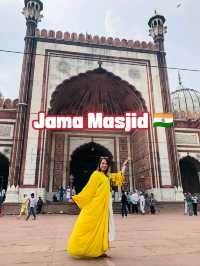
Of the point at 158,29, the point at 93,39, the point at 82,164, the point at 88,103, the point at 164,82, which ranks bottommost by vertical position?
the point at 82,164

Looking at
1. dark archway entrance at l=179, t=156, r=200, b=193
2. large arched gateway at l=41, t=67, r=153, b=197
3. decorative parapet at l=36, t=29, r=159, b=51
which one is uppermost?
decorative parapet at l=36, t=29, r=159, b=51

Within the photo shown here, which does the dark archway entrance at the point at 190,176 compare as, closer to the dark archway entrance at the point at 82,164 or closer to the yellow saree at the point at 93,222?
the dark archway entrance at the point at 82,164

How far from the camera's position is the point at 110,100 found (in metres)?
15.7

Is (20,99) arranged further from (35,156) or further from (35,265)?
(35,265)

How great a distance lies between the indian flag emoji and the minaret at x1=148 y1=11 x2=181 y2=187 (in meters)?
0.28

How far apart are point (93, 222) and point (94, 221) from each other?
16 millimetres

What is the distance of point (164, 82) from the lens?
1449cm

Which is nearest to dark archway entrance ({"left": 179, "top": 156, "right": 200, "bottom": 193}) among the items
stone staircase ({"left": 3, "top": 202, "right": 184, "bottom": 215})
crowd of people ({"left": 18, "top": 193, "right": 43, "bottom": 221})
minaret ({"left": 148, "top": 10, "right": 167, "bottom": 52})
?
stone staircase ({"left": 3, "top": 202, "right": 184, "bottom": 215})

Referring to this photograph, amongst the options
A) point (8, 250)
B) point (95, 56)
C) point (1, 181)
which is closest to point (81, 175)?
point (1, 181)

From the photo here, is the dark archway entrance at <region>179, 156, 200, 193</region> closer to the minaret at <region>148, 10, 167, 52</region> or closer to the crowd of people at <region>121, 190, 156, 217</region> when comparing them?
the crowd of people at <region>121, 190, 156, 217</region>

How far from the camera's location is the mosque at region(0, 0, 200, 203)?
40.2 feet

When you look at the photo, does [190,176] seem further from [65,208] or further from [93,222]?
[93,222]

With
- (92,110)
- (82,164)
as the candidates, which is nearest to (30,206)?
(92,110)

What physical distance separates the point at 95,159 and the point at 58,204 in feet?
20.0
